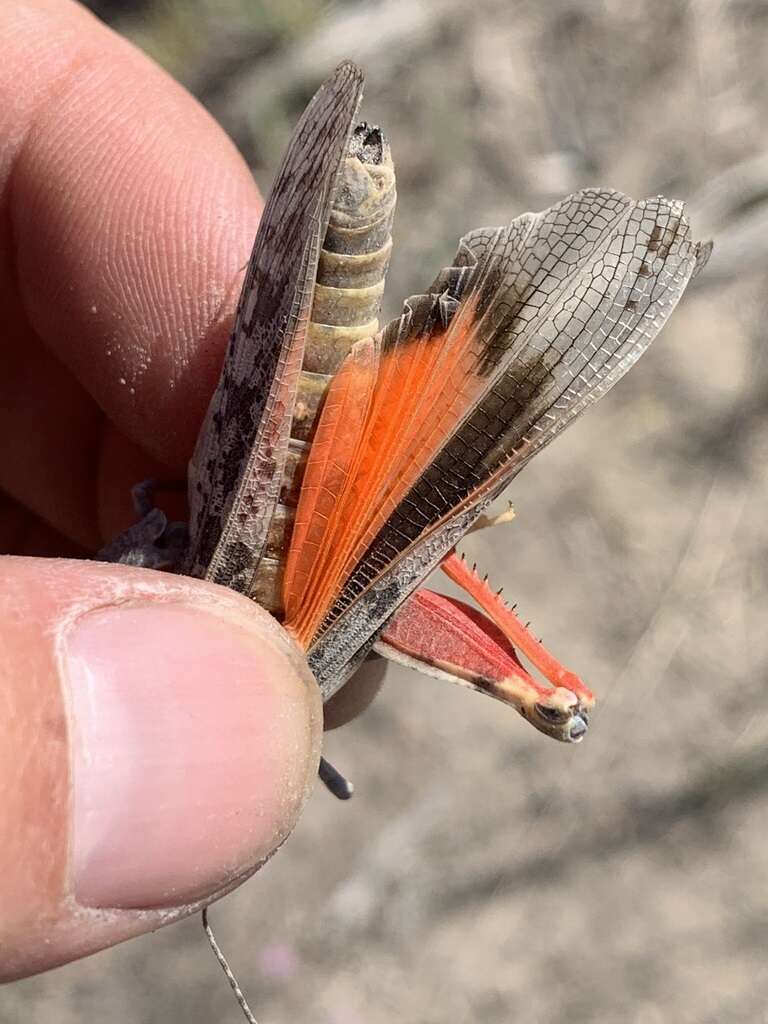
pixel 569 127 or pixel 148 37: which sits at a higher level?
pixel 569 127

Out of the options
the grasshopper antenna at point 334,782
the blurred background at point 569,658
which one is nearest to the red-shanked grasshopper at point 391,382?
the grasshopper antenna at point 334,782

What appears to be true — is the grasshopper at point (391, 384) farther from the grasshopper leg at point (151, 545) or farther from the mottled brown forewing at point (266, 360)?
the grasshopper leg at point (151, 545)

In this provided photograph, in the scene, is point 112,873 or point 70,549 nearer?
point 112,873

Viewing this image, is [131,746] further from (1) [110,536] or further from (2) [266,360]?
(1) [110,536]

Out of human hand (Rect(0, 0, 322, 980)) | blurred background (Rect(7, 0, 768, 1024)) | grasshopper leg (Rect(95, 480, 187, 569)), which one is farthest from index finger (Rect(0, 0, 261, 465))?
blurred background (Rect(7, 0, 768, 1024))

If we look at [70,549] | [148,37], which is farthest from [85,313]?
[148,37]

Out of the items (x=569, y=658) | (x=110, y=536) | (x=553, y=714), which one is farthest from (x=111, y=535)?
(x=569, y=658)

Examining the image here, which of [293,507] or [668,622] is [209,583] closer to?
[293,507]
